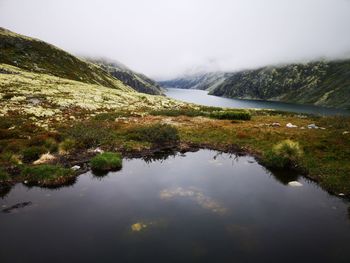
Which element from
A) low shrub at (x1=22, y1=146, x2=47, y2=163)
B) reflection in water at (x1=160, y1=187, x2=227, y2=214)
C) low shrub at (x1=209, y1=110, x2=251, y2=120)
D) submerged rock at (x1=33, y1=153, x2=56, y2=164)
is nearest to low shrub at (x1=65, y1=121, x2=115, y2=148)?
submerged rock at (x1=33, y1=153, x2=56, y2=164)

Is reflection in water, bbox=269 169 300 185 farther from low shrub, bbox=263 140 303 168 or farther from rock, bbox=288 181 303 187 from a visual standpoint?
low shrub, bbox=263 140 303 168

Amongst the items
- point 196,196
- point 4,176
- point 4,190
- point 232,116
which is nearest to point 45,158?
point 4,176

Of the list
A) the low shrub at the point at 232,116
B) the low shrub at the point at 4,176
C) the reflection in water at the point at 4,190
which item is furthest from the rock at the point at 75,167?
the low shrub at the point at 232,116

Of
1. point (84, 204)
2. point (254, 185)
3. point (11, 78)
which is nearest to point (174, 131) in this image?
point (254, 185)

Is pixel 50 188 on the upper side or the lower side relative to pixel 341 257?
lower

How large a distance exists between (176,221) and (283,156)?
613 inches

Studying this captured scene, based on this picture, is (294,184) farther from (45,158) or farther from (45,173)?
(45,158)

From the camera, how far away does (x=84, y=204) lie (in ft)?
63.5

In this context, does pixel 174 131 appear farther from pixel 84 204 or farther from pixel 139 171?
pixel 84 204

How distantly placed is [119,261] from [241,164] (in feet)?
59.8

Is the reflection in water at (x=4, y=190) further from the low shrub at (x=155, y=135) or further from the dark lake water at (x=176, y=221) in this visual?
the low shrub at (x=155, y=135)

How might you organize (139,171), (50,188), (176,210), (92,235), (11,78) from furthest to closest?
1. (11,78)
2. (139,171)
3. (50,188)
4. (176,210)
5. (92,235)

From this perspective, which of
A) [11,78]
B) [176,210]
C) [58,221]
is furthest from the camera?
[11,78]

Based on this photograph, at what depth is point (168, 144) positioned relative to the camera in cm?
3616
